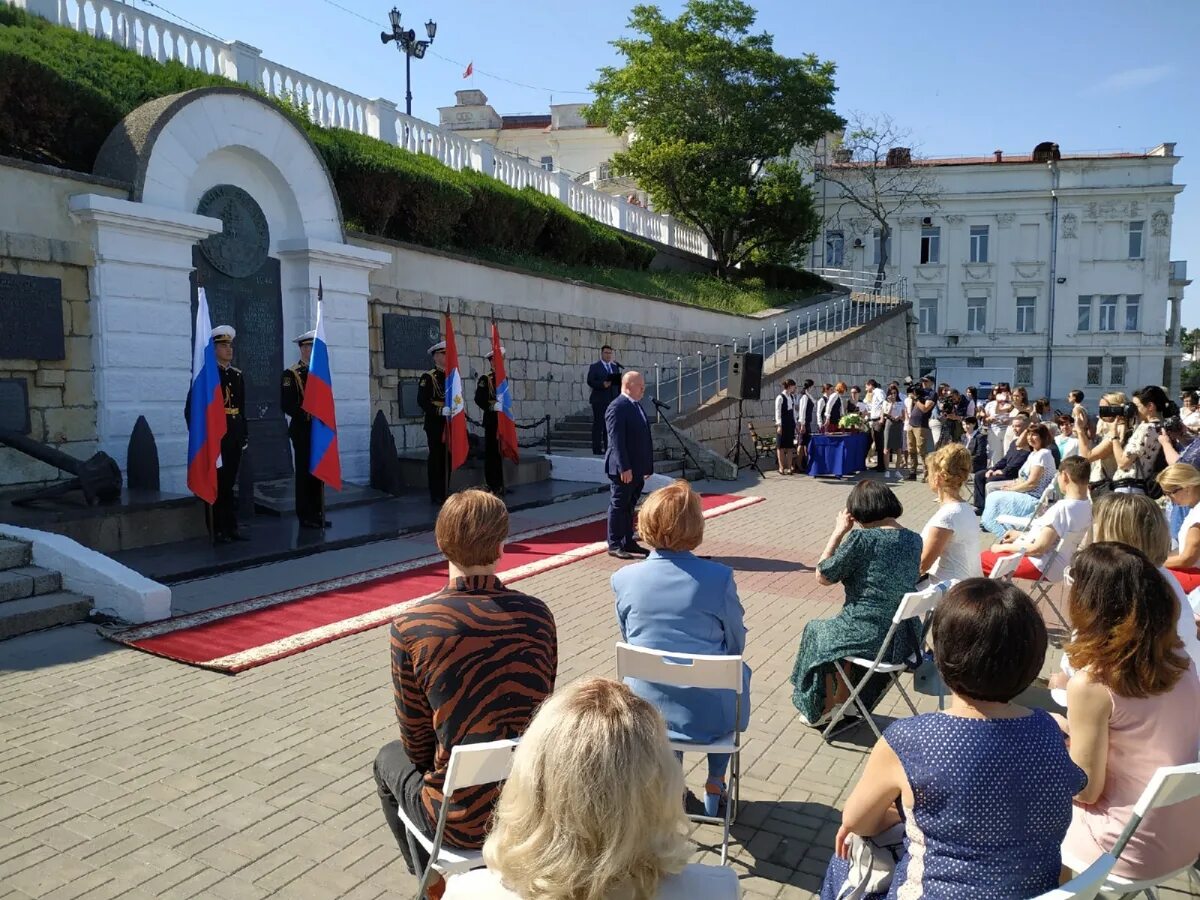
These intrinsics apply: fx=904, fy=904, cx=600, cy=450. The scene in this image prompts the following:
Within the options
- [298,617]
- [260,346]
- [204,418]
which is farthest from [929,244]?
[298,617]

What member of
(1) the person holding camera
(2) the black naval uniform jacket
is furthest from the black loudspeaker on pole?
(2) the black naval uniform jacket

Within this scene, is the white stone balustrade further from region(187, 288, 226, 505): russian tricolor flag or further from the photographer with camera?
the photographer with camera

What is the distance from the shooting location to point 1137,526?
379cm

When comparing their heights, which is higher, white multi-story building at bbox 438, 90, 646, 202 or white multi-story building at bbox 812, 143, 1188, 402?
white multi-story building at bbox 438, 90, 646, 202

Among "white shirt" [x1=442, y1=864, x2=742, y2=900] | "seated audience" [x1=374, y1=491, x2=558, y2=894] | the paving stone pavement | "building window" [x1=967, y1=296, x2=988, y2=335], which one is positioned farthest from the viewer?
"building window" [x1=967, y1=296, x2=988, y2=335]

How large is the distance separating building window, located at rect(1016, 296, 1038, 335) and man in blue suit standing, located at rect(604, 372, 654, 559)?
124 ft

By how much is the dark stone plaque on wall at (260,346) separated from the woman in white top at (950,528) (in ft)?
26.8

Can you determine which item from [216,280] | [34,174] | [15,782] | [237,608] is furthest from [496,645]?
[216,280]

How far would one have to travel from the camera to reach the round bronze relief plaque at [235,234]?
10281 mm

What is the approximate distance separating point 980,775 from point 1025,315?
44227 mm

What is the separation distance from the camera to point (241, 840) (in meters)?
3.58

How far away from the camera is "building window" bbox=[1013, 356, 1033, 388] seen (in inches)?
1630

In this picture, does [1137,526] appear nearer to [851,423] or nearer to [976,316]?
[851,423]

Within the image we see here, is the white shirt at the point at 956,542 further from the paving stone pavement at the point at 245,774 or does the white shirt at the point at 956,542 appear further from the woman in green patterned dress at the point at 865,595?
the paving stone pavement at the point at 245,774
